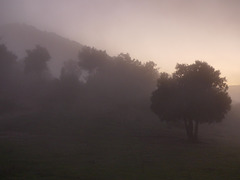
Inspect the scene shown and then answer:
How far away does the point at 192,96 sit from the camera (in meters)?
67.1

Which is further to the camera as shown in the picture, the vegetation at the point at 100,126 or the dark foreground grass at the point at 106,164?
the vegetation at the point at 100,126

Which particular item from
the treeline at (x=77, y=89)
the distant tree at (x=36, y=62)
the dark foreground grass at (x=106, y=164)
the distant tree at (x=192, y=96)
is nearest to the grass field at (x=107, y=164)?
the dark foreground grass at (x=106, y=164)

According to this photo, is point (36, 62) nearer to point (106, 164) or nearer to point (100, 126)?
point (100, 126)

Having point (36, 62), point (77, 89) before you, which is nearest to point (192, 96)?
point (77, 89)

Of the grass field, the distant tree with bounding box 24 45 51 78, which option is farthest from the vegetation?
the distant tree with bounding box 24 45 51 78

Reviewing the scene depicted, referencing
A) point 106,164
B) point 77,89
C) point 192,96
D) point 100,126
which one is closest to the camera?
point 106,164

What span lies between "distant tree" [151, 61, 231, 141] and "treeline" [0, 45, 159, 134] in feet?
76.8

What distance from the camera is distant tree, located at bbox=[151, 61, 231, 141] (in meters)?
66.1

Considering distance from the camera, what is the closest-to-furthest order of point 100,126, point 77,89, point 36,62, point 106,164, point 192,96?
point 106,164 < point 192,96 < point 100,126 < point 77,89 < point 36,62

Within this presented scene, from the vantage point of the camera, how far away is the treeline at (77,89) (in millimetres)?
94625

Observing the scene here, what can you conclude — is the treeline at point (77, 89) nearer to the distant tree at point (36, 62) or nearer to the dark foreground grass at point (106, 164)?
the distant tree at point (36, 62)

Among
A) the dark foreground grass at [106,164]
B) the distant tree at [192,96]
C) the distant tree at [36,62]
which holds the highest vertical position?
the distant tree at [36,62]

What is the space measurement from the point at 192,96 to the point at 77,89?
203ft

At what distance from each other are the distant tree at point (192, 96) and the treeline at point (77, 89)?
23.4 metres
